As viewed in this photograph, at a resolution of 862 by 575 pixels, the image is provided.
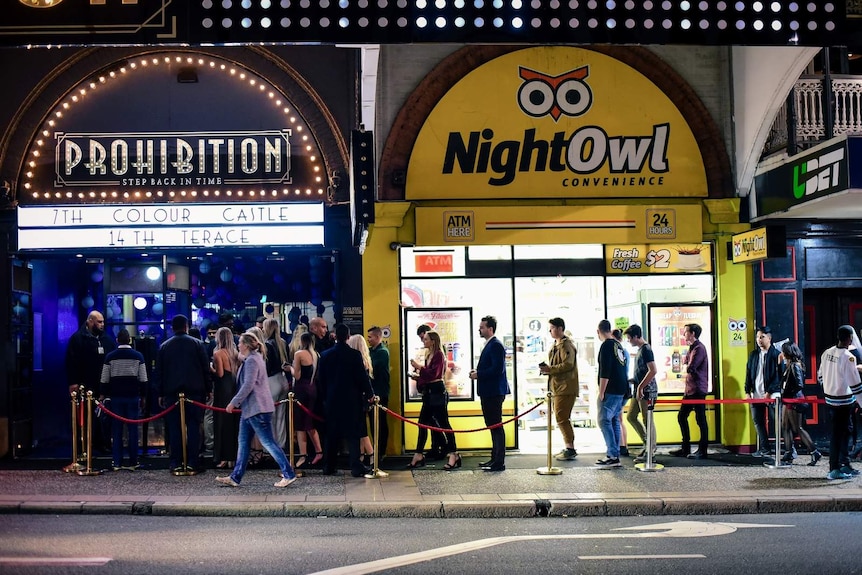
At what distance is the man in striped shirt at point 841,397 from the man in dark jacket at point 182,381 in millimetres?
8270

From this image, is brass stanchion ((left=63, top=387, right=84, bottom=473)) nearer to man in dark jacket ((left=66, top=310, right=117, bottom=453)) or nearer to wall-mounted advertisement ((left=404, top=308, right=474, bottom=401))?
man in dark jacket ((left=66, top=310, right=117, bottom=453))

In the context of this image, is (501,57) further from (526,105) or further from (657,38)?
(657,38)

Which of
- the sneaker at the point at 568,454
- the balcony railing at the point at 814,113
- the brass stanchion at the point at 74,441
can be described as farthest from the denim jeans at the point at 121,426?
the balcony railing at the point at 814,113

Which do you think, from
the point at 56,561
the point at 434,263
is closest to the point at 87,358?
the point at 434,263

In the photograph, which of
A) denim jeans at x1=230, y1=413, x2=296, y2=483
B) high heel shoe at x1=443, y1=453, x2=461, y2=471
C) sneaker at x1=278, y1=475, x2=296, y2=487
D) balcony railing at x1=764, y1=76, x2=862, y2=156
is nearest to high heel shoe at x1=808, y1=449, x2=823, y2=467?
balcony railing at x1=764, y1=76, x2=862, y2=156

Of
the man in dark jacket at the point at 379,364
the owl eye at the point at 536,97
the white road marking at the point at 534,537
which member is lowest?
the white road marking at the point at 534,537

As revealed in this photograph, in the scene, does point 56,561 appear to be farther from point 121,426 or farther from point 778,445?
point 778,445

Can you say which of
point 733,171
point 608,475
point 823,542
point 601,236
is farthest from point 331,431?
point 733,171

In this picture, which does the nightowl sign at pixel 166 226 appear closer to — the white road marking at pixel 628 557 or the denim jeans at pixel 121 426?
the denim jeans at pixel 121 426

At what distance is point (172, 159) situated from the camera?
50.0ft

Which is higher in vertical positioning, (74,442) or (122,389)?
(122,389)

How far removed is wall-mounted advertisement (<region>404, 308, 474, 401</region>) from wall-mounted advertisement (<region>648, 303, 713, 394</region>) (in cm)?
296

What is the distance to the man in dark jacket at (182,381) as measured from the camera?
507 inches

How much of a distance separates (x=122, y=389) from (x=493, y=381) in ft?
16.8
